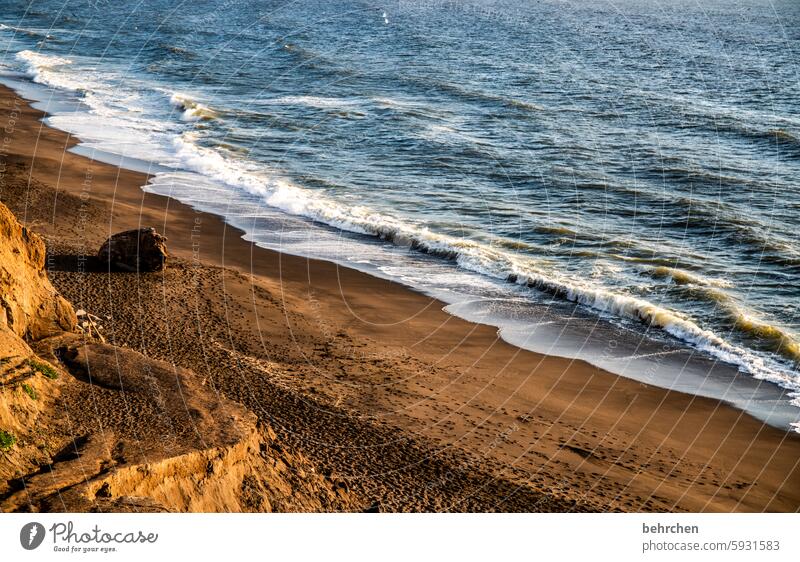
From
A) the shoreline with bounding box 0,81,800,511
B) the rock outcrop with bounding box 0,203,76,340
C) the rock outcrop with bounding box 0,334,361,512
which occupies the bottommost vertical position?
the shoreline with bounding box 0,81,800,511

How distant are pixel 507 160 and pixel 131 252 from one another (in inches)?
837

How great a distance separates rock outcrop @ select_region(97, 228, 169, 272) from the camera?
20.1 meters

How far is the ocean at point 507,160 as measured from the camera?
22266 mm

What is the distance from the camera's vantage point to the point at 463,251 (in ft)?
86.8

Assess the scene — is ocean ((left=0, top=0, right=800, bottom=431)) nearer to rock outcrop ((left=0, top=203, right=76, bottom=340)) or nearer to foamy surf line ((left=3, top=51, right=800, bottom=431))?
foamy surf line ((left=3, top=51, right=800, bottom=431))

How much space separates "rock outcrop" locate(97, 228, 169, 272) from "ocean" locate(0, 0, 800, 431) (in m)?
6.25

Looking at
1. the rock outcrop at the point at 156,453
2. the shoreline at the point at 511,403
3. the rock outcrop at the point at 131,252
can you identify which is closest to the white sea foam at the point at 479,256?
the shoreline at the point at 511,403

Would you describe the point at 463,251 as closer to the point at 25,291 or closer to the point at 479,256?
the point at 479,256

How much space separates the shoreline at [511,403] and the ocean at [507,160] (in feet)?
3.54

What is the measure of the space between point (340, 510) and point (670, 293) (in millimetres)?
15022

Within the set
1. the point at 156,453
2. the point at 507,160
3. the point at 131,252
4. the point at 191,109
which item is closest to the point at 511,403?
the point at 156,453

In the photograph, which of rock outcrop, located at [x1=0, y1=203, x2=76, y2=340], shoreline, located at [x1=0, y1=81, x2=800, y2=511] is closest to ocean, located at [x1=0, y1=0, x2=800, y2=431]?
shoreline, located at [x1=0, y1=81, x2=800, y2=511]

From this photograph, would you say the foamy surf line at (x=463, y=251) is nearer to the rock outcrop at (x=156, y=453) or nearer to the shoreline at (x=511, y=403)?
the shoreline at (x=511, y=403)
